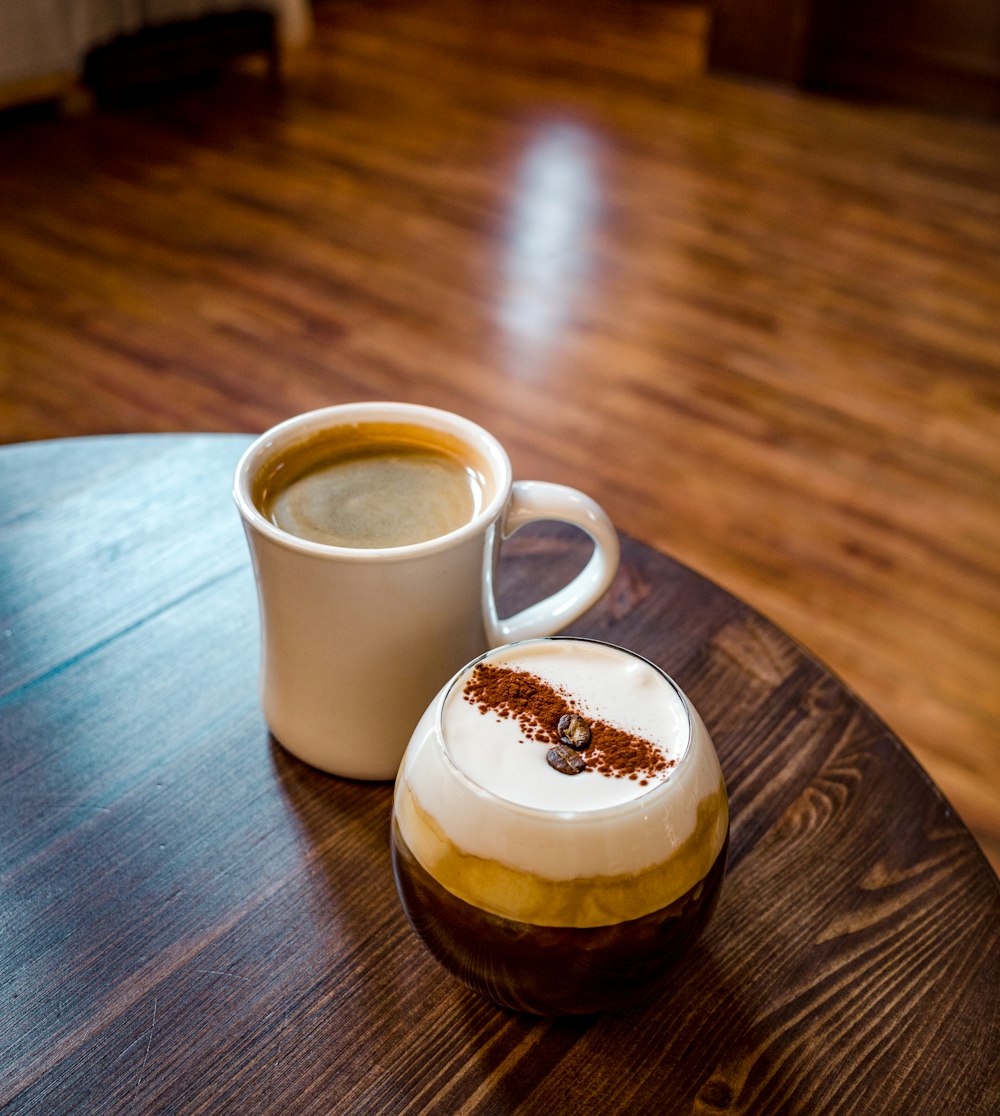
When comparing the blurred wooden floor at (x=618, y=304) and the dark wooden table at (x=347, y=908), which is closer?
the dark wooden table at (x=347, y=908)

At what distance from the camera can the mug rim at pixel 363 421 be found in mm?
439

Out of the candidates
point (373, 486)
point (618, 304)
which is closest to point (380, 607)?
point (373, 486)

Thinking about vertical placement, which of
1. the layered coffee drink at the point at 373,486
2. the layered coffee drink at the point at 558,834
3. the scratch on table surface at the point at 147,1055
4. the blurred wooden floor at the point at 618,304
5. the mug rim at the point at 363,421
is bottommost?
the blurred wooden floor at the point at 618,304

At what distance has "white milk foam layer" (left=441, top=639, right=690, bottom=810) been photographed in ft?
1.24

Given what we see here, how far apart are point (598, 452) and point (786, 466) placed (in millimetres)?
267

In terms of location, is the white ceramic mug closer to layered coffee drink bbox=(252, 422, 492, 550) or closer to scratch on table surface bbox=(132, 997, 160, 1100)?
layered coffee drink bbox=(252, 422, 492, 550)

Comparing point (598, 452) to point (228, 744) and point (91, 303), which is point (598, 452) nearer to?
point (91, 303)

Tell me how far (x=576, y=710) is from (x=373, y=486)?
0.54 feet

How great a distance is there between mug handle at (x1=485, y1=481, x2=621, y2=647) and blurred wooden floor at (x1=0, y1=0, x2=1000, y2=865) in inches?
31.6

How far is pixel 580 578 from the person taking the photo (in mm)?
522

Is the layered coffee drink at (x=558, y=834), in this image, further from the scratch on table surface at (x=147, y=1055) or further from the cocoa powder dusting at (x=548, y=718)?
the scratch on table surface at (x=147, y=1055)

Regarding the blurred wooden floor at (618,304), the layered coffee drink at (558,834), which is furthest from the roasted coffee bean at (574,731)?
the blurred wooden floor at (618,304)

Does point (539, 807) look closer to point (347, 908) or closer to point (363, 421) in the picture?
point (347, 908)

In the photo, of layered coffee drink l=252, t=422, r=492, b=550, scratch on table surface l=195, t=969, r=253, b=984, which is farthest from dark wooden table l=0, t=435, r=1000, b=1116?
layered coffee drink l=252, t=422, r=492, b=550
